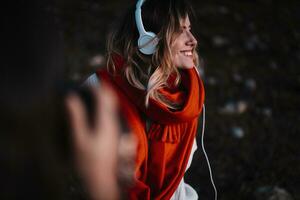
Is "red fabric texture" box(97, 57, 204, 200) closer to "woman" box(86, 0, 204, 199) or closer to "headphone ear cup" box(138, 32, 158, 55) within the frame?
"woman" box(86, 0, 204, 199)

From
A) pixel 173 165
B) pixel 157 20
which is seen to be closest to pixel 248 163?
pixel 173 165

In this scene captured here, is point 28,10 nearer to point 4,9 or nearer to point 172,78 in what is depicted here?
point 4,9

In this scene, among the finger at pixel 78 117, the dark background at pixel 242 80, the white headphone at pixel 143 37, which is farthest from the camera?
the dark background at pixel 242 80

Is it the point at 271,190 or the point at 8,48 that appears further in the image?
the point at 271,190

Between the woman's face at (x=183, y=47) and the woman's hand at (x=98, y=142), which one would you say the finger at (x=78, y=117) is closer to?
the woman's hand at (x=98, y=142)

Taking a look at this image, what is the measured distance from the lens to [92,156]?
619 millimetres

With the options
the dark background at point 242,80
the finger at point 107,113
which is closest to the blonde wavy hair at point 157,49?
the dark background at point 242,80

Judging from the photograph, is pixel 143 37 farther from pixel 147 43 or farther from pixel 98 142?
pixel 98 142

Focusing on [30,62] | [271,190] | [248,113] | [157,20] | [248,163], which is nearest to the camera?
[30,62]

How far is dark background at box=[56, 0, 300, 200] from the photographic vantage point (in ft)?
10.5

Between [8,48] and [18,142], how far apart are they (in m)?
0.10

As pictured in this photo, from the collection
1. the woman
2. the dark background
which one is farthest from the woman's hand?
the dark background

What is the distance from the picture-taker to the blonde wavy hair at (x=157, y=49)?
1.95 metres

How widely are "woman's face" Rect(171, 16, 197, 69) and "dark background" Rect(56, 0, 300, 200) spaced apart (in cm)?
117
